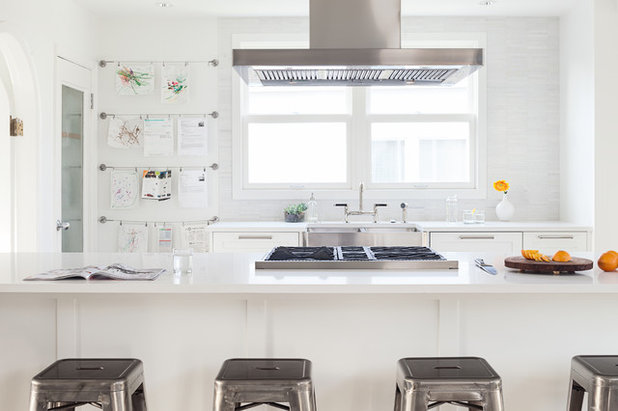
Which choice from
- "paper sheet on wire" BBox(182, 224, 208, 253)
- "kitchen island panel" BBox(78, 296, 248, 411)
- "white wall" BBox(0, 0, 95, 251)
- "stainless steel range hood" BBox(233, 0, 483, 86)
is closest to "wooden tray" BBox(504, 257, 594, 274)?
"stainless steel range hood" BBox(233, 0, 483, 86)

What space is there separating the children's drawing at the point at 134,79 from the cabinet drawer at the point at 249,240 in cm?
153

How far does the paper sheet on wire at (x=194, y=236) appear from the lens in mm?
5387

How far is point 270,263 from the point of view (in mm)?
2684

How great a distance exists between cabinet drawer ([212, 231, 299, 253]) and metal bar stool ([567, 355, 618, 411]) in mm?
2820

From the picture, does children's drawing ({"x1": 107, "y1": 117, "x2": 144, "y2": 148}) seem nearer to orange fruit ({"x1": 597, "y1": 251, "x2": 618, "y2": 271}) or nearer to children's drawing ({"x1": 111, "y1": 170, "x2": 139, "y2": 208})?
children's drawing ({"x1": 111, "y1": 170, "x2": 139, "y2": 208})

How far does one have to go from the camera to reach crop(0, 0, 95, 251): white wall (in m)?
4.12

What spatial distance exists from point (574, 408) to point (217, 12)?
13.8 ft

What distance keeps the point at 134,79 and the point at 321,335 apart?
3599mm

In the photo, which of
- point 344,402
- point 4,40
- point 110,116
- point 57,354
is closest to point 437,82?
point 344,402

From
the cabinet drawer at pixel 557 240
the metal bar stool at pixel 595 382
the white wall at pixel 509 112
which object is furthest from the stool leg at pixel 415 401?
the white wall at pixel 509 112

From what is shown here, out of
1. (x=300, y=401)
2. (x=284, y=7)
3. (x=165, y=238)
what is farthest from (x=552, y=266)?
(x=165, y=238)

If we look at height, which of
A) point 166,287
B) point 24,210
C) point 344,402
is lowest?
point 344,402

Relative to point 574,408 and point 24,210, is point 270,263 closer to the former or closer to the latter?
point 574,408

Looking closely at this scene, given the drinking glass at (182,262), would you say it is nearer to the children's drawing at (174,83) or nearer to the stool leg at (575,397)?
the stool leg at (575,397)
